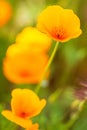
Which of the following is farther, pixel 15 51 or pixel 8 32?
pixel 8 32

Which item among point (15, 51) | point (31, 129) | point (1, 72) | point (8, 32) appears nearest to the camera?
point (31, 129)

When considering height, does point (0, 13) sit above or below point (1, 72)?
above

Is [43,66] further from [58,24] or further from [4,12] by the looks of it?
[58,24]

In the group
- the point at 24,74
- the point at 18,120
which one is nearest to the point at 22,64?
the point at 24,74

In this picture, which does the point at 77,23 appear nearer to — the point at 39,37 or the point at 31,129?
the point at 31,129

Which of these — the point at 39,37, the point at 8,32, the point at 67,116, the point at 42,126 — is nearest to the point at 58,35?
the point at 42,126

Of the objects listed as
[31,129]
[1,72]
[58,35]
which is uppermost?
[58,35]

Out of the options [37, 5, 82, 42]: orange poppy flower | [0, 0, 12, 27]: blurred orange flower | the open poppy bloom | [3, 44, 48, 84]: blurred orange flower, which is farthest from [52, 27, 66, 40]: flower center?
[0, 0, 12, 27]: blurred orange flower
